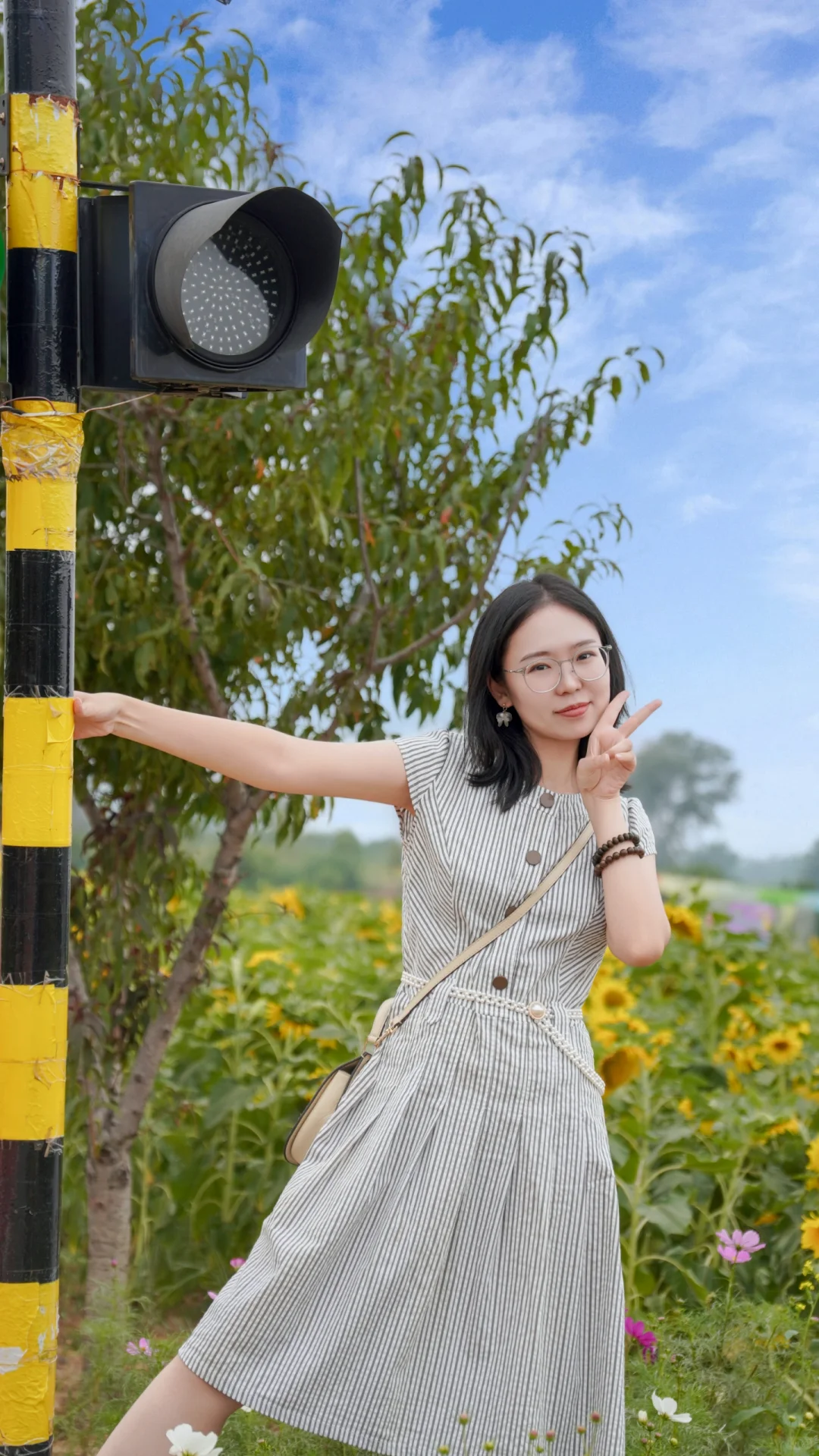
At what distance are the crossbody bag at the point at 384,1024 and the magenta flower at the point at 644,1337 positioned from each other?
1.09 metres

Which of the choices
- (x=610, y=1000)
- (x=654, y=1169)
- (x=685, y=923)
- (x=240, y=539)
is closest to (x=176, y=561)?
(x=240, y=539)

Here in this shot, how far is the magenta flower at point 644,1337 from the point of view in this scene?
3.01 meters

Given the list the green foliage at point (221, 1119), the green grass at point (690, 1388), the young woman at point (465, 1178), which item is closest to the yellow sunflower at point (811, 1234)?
the green grass at point (690, 1388)

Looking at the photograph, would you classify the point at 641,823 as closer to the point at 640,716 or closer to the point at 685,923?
the point at 640,716

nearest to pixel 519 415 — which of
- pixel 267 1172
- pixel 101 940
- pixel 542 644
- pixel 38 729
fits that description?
pixel 542 644

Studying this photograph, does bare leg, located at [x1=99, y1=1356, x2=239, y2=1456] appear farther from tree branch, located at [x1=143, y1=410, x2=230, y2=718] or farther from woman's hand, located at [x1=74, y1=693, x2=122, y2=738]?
tree branch, located at [x1=143, y1=410, x2=230, y2=718]

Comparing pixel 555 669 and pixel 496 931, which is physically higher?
pixel 555 669

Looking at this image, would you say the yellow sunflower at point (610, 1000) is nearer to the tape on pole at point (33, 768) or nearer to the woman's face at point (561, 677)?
the woman's face at point (561, 677)

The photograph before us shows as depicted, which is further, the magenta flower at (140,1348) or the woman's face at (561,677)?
the magenta flower at (140,1348)

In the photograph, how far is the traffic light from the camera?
200cm

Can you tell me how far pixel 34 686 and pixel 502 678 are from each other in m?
0.78

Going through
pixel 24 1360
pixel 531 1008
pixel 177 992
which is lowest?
pixel 24 1360

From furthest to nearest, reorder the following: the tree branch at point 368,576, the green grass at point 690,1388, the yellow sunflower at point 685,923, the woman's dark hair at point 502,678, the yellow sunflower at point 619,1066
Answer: the yellow sunflower at point 685,923 → the yellow sunflower at point 619,1066 → the tree branch at point 368,576 → the green grass at point 690,1388 → the woman's dark hair at point 502,678

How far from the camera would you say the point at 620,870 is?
7.16 ft
